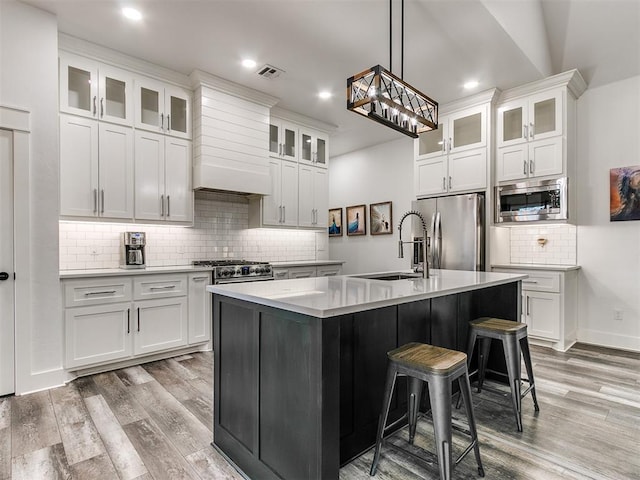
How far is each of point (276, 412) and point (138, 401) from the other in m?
1.62

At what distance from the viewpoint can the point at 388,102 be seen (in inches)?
85.6

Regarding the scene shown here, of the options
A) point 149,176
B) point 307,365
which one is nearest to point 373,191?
point 149,176

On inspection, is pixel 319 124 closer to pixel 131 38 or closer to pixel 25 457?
pixel 131 38

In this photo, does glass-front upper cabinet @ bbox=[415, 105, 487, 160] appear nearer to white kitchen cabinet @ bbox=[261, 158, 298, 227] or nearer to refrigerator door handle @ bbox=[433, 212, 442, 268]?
refrigerator door handle @ bbox=[433, 212, 442, 268]

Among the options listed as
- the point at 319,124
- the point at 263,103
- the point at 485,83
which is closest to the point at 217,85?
the point at 263,103

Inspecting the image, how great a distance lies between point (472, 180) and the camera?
175 inches

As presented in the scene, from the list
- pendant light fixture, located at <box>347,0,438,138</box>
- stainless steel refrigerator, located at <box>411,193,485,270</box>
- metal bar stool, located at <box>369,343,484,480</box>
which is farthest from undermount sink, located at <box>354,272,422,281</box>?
stainless steel refrigerator, located at <box>411,193,485,270</box>

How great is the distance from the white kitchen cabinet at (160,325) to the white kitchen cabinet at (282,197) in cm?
162

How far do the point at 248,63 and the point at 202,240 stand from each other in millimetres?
2141

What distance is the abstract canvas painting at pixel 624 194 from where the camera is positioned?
3883mm

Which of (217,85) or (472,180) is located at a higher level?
(217,85)

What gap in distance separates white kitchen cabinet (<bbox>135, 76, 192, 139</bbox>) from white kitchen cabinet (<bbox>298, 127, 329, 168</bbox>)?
1.70 metres

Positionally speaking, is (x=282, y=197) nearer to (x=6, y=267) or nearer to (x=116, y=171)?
Result: (x=116, y=171)

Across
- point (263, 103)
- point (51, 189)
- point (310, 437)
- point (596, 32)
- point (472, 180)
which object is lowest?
point (310, 437)
